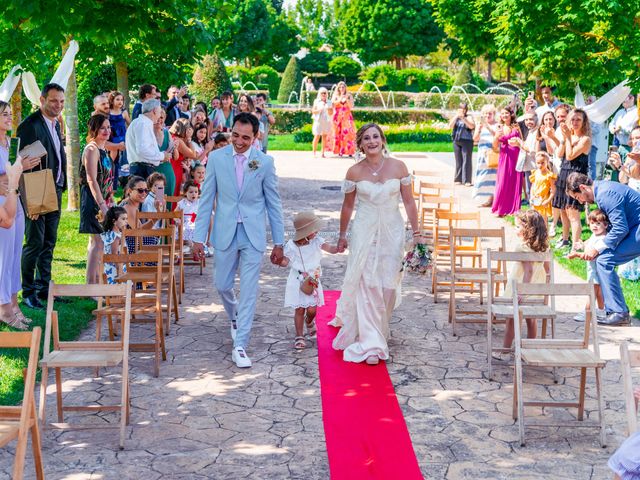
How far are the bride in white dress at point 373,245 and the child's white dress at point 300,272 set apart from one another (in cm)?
29

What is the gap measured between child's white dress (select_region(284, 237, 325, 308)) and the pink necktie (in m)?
0.87

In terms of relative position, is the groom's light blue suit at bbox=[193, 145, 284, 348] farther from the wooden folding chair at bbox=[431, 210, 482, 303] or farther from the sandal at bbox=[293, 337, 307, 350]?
the wooden folding chair at bbox=[431, 210, 482, 303]

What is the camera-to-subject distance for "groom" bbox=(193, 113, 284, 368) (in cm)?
768

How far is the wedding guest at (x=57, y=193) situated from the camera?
346 inches

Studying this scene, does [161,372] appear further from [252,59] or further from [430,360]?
[252,59]

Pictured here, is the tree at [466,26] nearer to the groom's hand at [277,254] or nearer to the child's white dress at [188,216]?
the child's white dress at [188,216]

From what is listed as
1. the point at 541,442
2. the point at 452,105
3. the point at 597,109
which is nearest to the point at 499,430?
the point at 541,442

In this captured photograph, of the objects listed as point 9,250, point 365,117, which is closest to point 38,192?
point 9,250

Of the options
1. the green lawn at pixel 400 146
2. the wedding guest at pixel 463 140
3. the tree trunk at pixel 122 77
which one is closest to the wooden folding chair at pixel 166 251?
the tree trunk at pixel 122 77

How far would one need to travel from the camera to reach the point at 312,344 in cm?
827

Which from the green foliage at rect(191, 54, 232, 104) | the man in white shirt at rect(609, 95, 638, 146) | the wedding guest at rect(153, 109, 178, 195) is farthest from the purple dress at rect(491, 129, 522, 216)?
the green foliage at rect(191, 54, 232, 104)

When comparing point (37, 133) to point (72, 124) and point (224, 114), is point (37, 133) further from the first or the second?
point (224, 114)

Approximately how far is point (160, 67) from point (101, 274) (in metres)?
10.2

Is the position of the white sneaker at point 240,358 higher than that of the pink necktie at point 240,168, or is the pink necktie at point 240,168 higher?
the pink necktie at point 240,168
